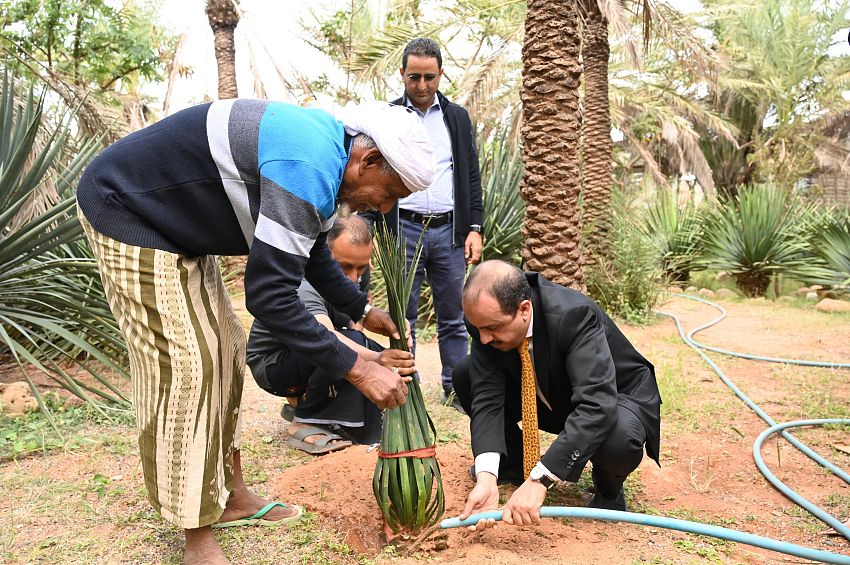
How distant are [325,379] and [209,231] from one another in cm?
146

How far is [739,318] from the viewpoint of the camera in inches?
308

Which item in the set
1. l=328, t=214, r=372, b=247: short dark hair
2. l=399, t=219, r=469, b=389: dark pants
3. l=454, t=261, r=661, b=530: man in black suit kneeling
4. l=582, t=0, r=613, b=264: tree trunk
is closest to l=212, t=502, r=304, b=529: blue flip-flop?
l=454, t=261, r=661, b=530: man in black suit kneeling

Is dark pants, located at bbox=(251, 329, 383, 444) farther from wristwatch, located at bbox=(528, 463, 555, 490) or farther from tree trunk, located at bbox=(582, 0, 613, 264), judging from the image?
tree trunk, located at bbox=(582, 0, 613, 264)

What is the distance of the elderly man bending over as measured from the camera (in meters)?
1.87

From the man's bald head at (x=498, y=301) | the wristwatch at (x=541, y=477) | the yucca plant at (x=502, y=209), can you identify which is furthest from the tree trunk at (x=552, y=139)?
the wristwatch at (x=541, y=477)

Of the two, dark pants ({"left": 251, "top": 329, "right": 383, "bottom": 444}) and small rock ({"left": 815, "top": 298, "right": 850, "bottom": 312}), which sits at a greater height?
dark pants ({"left": 251, "top": 329, "right": 383, "bottom": 444})

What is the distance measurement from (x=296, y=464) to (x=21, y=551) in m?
1.19

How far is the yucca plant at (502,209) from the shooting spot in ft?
23.4

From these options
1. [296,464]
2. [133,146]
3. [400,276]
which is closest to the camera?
[133,146]

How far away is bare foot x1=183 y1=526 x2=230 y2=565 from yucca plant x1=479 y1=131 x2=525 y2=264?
5059 millimetres

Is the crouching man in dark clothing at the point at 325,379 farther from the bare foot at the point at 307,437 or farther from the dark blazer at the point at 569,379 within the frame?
the dark blazer at the point at 569,379

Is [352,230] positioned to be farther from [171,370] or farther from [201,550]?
[201,550]

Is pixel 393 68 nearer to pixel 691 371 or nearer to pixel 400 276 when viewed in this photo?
pixel 691 371

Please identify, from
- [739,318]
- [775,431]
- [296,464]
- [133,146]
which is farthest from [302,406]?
[739,318]
